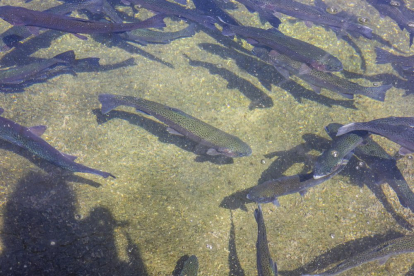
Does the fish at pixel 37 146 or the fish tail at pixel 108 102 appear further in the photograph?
the fish tail at pixel 108 102

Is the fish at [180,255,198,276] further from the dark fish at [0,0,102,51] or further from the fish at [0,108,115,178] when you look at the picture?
the dark fish at [0,0,102,51]

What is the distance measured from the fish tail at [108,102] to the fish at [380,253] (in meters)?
4.68

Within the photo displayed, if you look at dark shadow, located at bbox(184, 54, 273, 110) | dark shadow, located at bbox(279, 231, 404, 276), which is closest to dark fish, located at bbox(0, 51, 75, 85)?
dark shadow, located at bbox(184, 54, 273, 110)

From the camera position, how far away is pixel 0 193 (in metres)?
3.66

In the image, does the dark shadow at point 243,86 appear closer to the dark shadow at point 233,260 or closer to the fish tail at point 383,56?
the dark shadow at point 233,260

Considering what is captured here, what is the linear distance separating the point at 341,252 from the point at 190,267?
106 inches

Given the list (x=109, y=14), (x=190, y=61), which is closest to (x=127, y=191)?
(x=190, y=61)

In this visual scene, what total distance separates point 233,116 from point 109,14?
4528 mm

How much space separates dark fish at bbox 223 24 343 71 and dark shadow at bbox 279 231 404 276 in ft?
11.4

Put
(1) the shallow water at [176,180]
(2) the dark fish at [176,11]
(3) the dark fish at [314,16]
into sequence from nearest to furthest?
(1) the shallow water at [176,180] → (2) the dark fish at [176,11] → (3) the dark fish at [314,16]

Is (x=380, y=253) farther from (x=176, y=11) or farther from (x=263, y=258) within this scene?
(x=176, y=11)

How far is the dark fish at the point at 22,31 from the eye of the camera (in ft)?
18.4

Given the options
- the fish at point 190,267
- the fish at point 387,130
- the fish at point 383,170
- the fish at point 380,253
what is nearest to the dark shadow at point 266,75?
the fish at point 383,170

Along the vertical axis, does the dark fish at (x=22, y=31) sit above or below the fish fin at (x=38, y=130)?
above
